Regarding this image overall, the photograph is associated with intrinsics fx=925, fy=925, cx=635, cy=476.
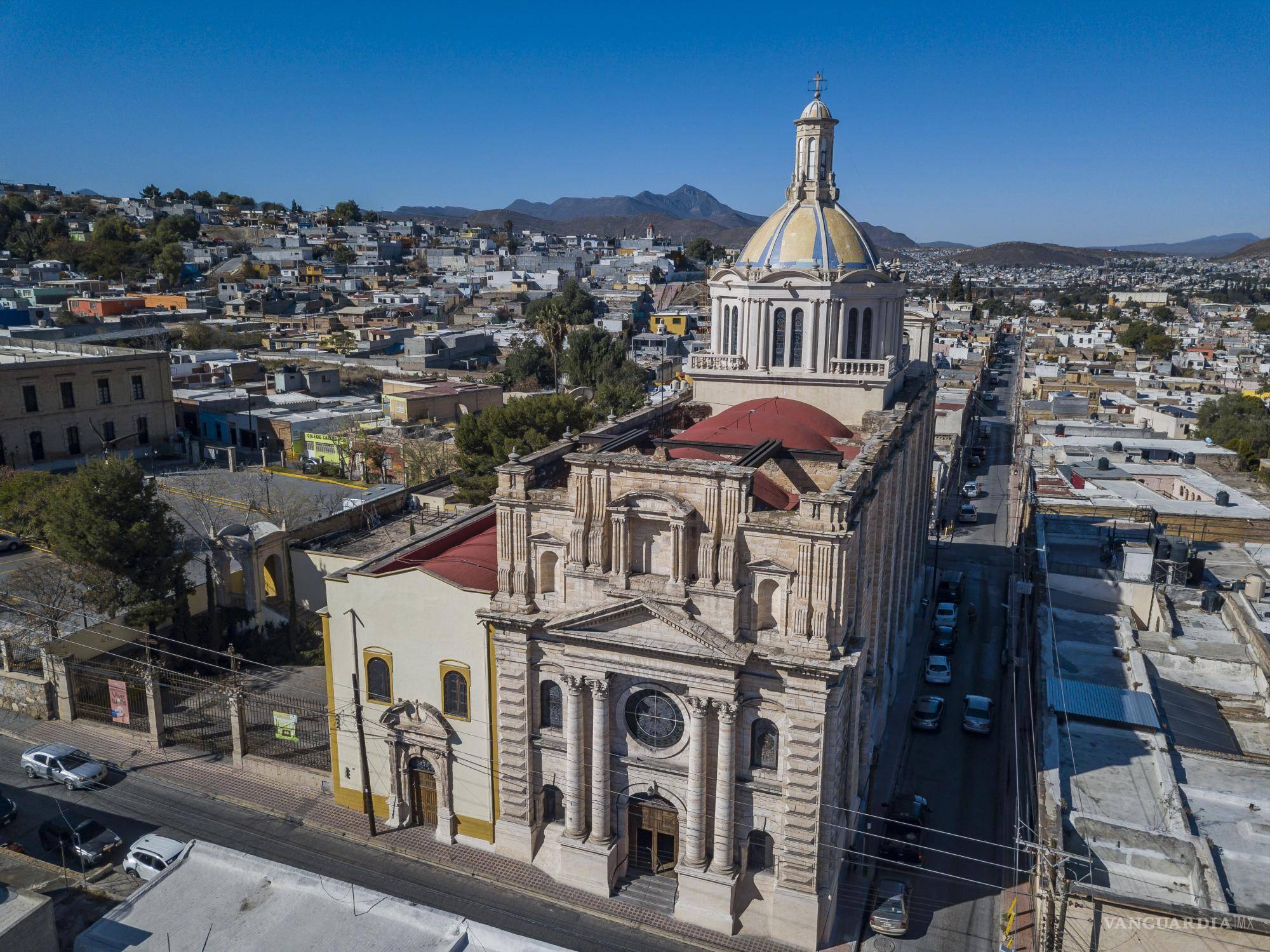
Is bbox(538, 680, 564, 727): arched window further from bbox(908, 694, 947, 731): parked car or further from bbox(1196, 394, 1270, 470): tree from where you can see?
bbox(1196, 394, 1270, 470): tree

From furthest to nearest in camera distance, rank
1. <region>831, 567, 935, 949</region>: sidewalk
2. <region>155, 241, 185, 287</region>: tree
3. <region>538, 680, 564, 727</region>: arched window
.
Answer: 1. <region>155, 241, 185, 287</region>: tree
2. <region>538, 680, 564, 727</region>: arched window
3. <region>831, 567, 935, 949</region>: sidewalk

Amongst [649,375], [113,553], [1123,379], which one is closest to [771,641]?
[113,553]

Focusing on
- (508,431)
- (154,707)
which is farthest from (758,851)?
(508,431)

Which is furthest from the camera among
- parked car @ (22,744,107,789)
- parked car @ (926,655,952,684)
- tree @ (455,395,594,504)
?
tree @ (455,395,594,504)

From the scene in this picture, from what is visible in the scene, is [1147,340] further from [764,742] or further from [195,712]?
[195,712]

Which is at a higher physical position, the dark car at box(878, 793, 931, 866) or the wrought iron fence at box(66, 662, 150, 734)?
the wrought iron fence at box(66, 662, 150, 734)

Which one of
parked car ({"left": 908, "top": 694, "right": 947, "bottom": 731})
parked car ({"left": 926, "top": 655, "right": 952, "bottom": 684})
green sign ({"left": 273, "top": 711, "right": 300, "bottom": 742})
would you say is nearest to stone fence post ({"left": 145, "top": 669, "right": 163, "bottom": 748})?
green sign ({"left": 273, "top": 711, "right": 300, "bottom": 742})
